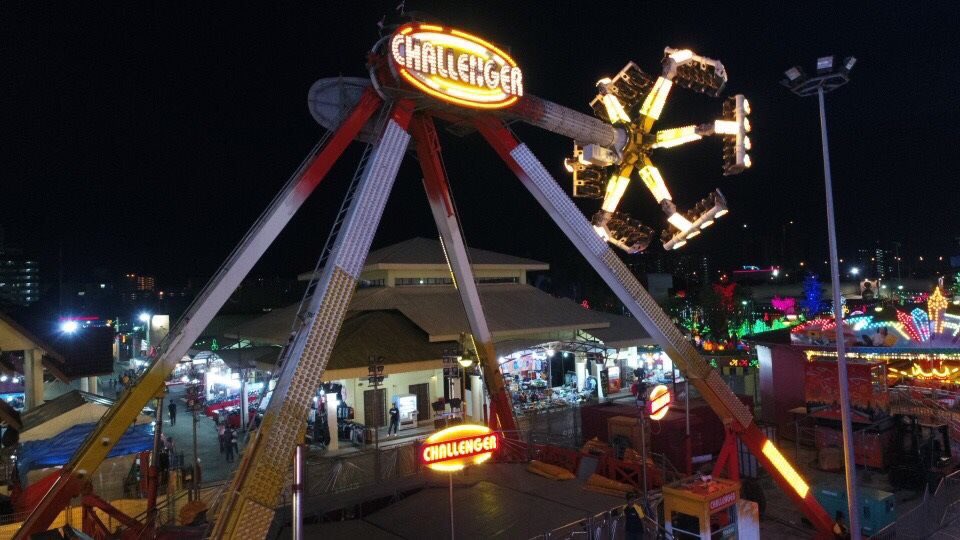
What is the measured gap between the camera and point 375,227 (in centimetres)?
1020

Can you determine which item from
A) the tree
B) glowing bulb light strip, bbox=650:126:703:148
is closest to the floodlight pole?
glowing bulb light strip, bbox=650:126:703:148

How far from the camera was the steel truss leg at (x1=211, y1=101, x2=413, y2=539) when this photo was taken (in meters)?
7.35

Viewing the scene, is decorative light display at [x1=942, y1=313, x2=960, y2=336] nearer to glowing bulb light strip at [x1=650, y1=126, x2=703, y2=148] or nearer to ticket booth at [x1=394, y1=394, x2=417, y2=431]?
glowing bulb light strip at [x1=650, y1=126, x2=703, y2=148]

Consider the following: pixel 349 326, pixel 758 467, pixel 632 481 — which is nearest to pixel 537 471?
pixel 632 481

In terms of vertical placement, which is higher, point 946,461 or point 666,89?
point 666,89

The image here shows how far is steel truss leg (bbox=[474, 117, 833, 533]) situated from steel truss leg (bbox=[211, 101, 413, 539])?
2555 mm

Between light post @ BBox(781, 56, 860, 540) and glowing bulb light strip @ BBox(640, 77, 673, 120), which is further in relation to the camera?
glowing bulb light strip @ BBox(640, 77, 673, 120)

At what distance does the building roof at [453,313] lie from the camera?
2730 centimetres

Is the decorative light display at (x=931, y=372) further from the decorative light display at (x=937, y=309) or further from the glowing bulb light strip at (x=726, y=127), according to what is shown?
the glowing bulb light strip at (x=726, y=127)

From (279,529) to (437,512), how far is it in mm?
2772

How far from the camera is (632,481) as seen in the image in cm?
1403

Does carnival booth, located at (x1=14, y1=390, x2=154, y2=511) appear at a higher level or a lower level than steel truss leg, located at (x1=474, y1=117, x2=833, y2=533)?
lower

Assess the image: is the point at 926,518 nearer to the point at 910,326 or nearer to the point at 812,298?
the point at 910,326

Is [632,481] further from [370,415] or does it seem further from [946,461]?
[370,415]
